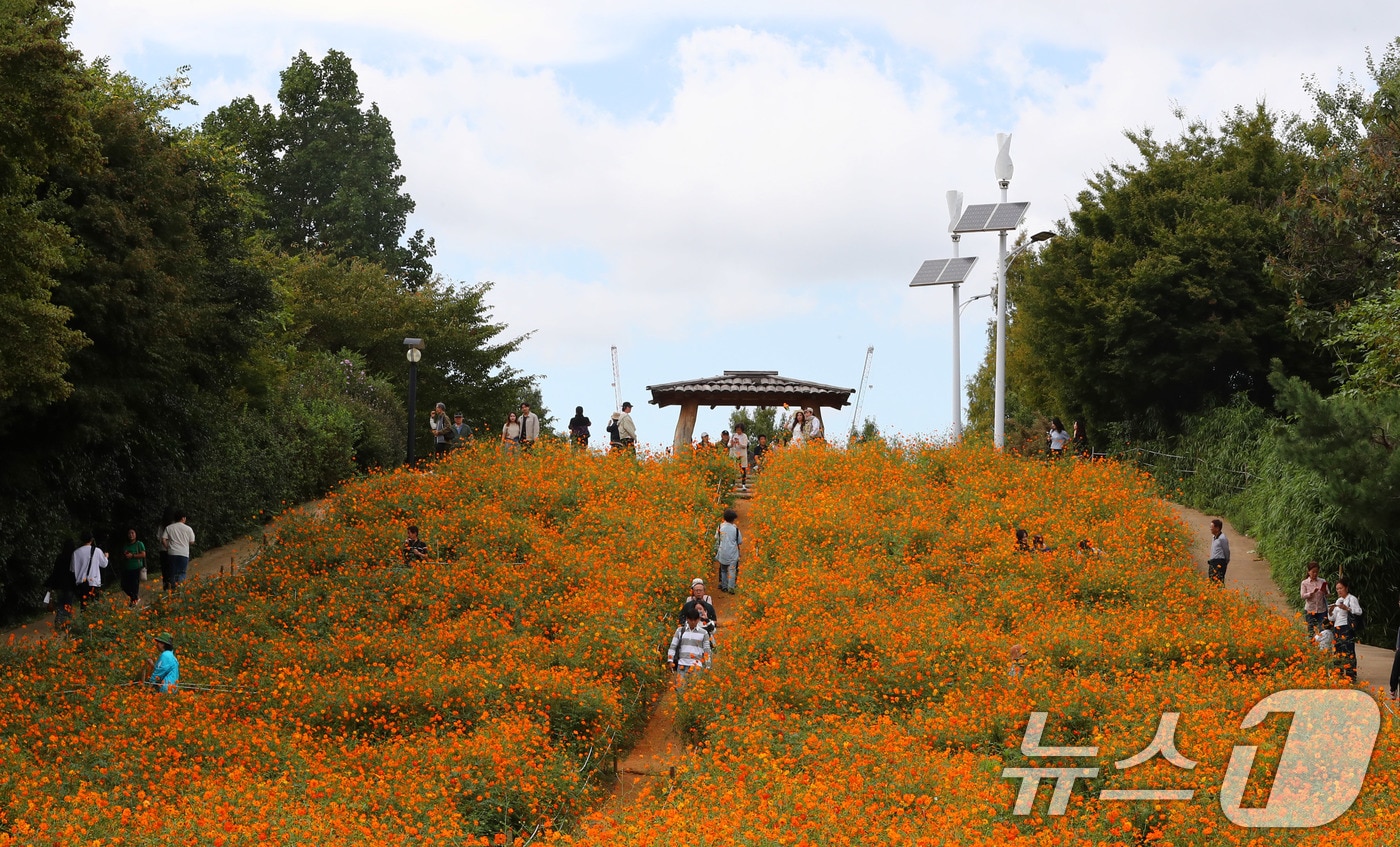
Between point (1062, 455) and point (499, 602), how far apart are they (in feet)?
51.1

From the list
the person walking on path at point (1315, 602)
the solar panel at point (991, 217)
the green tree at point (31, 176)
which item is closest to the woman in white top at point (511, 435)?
the solar panel at point (991, 217)

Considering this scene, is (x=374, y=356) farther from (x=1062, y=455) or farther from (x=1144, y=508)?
(x=1144, y=508)

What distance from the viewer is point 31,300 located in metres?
16.8

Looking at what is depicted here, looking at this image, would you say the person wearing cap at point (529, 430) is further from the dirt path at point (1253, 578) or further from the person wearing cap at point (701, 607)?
the dirt path at point (1253, 578)

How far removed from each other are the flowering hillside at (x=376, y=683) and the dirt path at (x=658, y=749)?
11.3 inches

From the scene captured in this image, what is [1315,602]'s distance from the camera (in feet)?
58.5

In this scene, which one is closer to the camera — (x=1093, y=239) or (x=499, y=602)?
(x=499, y=602)

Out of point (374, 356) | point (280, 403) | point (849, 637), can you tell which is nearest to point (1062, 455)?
point (849, 637)

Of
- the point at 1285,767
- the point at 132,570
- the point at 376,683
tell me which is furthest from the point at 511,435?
the point at 1285,767

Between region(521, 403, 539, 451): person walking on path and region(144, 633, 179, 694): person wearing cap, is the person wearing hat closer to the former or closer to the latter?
region(521, 403, 539, 451): person walking on path

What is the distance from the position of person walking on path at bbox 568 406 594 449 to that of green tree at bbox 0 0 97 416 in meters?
13.4

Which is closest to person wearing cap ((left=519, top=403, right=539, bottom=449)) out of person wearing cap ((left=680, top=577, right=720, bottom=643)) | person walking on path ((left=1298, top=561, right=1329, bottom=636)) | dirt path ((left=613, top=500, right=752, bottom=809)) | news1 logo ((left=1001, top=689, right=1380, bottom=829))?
dirt path ((left=613, top=500, right=752, bottom=809))

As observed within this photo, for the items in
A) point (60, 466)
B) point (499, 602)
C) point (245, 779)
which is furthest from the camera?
point (60, 466)

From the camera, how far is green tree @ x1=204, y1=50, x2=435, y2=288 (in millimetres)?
51969
